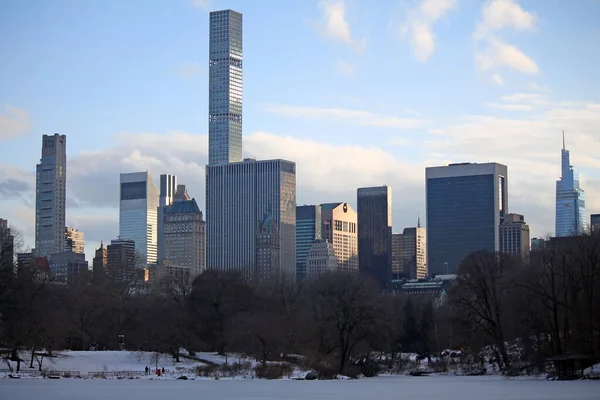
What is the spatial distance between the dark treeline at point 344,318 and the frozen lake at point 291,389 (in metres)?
8.43

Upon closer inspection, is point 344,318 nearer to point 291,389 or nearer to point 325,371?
point 325,371

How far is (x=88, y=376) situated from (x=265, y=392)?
85.9 ft

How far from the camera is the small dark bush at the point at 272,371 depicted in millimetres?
87938

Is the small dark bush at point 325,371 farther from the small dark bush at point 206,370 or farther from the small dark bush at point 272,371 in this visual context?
the small dark bush at point 206,370

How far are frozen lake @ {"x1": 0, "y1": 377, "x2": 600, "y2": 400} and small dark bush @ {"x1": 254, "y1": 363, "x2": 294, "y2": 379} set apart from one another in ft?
20.8

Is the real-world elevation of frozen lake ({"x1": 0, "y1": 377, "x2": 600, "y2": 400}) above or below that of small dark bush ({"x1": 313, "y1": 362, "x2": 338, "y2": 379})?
above

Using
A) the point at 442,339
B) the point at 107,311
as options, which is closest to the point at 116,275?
the point at 107,311

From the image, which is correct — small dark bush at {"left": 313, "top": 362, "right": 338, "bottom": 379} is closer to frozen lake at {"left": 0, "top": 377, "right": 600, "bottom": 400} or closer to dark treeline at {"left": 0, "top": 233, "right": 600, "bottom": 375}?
dark treeline at {"left": 0, "top": 233, "right": 600, "bottom": 375}

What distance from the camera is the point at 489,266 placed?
3797 inches

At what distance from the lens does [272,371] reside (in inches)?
3494

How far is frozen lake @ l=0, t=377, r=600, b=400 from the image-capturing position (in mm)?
60781

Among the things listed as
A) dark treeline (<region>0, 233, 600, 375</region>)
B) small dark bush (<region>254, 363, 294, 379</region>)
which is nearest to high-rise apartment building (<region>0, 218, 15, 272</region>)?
dark treeline (<region>0, 233, 600, 375</region>)

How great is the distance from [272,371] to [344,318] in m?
7.92

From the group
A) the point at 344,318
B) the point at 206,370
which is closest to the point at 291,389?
the point at 206,370
